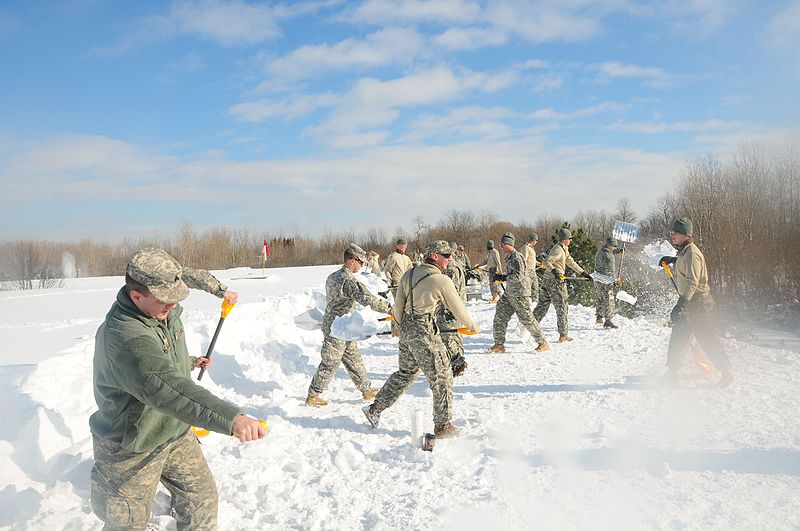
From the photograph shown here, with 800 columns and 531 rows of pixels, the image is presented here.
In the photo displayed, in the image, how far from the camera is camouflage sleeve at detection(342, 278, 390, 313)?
610cm

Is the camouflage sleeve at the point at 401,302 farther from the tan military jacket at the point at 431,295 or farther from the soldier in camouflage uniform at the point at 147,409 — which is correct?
the soldier in camouflage uniform at the point at 147,409

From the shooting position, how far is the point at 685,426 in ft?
17.4

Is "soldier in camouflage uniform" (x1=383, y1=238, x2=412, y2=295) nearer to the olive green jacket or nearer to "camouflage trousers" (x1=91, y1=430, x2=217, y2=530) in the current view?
"camouflage trousers" (x1=91, y1=430, x2=217, y2=530)

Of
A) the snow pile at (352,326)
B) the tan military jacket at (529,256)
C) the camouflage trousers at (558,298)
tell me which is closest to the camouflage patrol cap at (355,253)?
the snow pile at (352,326)

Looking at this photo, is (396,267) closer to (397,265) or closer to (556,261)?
(397,265)

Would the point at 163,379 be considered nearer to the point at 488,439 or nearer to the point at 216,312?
the point at 488,439

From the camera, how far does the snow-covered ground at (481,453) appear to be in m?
3.74

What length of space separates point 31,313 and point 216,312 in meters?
5.40

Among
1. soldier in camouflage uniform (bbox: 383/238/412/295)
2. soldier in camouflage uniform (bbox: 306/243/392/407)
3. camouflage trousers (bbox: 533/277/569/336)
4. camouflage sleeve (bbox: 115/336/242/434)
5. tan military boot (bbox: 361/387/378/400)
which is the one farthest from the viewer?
soldier in camouflage uniform (bbox: 383/238/412/295)

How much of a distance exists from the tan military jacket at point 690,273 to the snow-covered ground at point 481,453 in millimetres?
1235

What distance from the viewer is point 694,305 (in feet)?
21.2

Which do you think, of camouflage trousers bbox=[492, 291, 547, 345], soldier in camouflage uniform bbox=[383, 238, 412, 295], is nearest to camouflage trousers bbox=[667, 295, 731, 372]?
camouflage trousers bbox=[492, 291, 547, 345]

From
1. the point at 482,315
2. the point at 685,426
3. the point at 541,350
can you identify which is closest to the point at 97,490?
the point at 685,426

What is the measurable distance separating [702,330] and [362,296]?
13.5ft
